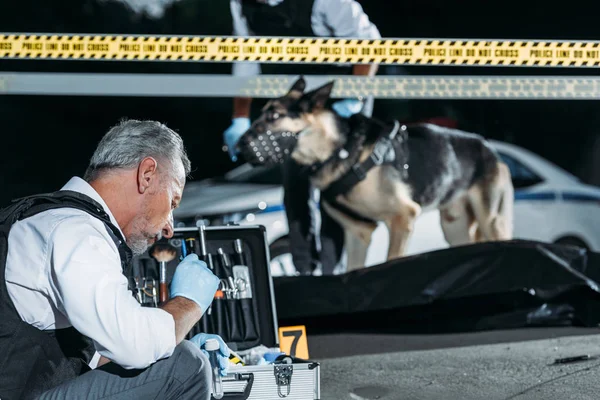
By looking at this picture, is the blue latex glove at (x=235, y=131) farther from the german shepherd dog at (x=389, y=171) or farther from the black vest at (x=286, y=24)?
the black vest at (x=286, y=24)

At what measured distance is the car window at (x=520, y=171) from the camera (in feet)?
16.1

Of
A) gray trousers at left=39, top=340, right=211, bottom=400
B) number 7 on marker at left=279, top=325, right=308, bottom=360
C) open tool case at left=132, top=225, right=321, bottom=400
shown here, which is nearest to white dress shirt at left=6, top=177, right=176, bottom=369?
gray trousers at left=39, top=340, right=211, bottom=400

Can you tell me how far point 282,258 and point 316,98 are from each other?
989 mm

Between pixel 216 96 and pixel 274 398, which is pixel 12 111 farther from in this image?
pixel 274 398

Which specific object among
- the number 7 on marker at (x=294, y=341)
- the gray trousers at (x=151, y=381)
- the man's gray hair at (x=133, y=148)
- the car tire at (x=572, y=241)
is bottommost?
the number 7 on marker at (x=294, y=341)

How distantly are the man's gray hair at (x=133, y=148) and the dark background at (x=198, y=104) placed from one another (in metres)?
2.60

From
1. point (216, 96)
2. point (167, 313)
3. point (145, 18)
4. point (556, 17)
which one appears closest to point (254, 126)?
point (216, 96)

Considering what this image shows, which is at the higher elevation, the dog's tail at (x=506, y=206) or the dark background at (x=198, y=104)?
the dark background at (x=198, y=104)

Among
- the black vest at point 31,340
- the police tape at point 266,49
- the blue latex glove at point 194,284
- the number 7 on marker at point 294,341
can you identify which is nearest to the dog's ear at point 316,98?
the police tape at point 266,49

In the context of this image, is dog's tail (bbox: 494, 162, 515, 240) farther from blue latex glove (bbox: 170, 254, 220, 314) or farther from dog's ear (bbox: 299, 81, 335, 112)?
blue latex glove (bbox: 170, 254, 220, 314)

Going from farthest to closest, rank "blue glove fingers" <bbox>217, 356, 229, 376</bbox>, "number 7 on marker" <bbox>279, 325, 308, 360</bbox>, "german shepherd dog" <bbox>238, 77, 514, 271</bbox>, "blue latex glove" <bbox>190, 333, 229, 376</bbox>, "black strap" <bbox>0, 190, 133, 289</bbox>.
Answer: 1. "german shepherd dog" <bbox>238, 77, 514, 271</bbox>
2. "number 7 on marker" <bbox>279, 325, 308, 360</bbox>
3. "blue glove fingers" <bbox>217, 356, 229, 376</bbox>
4. "blue latex glove" <bbox>190, 333, 229, 376</bbox>
5. "black strap" <bbox>0, 190, 133, 289</bbox>

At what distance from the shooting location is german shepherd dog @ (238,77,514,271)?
4848 mm

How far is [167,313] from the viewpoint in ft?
6.52

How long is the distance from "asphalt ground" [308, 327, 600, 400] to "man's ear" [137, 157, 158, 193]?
1872mm
